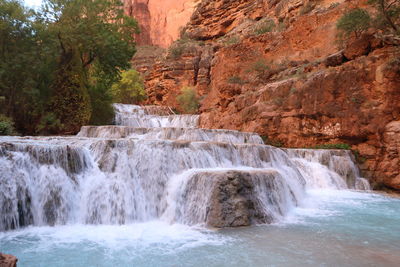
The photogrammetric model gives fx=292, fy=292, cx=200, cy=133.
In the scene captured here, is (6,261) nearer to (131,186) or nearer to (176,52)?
(131,186)

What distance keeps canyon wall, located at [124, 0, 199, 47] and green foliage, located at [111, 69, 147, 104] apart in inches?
983

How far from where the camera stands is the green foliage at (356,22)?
12.8 metres

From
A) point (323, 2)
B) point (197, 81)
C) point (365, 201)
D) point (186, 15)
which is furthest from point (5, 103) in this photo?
point (186, 15)

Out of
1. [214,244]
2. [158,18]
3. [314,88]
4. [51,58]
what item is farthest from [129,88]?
[158,18]

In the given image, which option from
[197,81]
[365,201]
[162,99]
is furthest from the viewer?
[162,99]

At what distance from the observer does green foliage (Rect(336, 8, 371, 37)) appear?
12.8 m

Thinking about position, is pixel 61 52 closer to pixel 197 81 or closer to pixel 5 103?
pixel 5 103

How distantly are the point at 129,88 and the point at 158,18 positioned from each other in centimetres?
3025

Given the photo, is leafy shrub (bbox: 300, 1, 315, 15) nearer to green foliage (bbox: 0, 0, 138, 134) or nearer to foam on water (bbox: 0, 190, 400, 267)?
green foliage (bbox: 0, 0, 138, 134)

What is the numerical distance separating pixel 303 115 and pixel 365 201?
5.58 metres

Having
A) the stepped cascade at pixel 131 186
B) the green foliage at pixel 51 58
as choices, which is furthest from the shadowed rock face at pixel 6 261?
the green foliage at pixel 51 58

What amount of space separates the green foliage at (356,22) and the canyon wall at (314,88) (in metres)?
0.57

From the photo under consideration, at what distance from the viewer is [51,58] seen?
13875 mm

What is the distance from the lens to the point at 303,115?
1331 cm
